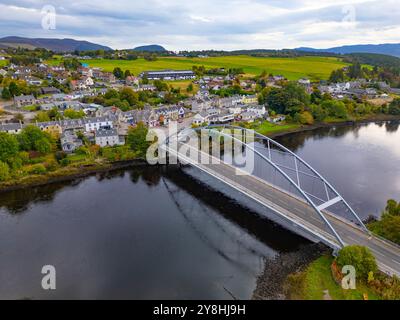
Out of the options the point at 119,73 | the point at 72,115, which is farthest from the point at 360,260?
the point at 119,73

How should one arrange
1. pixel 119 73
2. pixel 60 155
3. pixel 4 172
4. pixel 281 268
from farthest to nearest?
pixel 119 73 < pixel 60 155 < pixel 4 172 < pixel 281 268

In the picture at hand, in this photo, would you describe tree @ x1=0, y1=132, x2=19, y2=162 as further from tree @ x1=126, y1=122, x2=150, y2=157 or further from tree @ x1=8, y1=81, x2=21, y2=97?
tree @ x1=8, y1=81, x2=21, y2=97

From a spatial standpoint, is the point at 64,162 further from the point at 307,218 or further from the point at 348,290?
Answer: the point at 348,290

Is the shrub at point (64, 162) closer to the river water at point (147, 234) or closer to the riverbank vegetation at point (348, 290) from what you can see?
the river water at point (147, 234)

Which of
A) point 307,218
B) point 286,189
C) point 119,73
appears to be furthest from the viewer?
point 119,73

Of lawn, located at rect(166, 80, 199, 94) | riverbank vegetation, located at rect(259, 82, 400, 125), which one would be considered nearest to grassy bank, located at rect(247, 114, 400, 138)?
riverbank vegetation, located at rect(259, 82, 400, 125)
